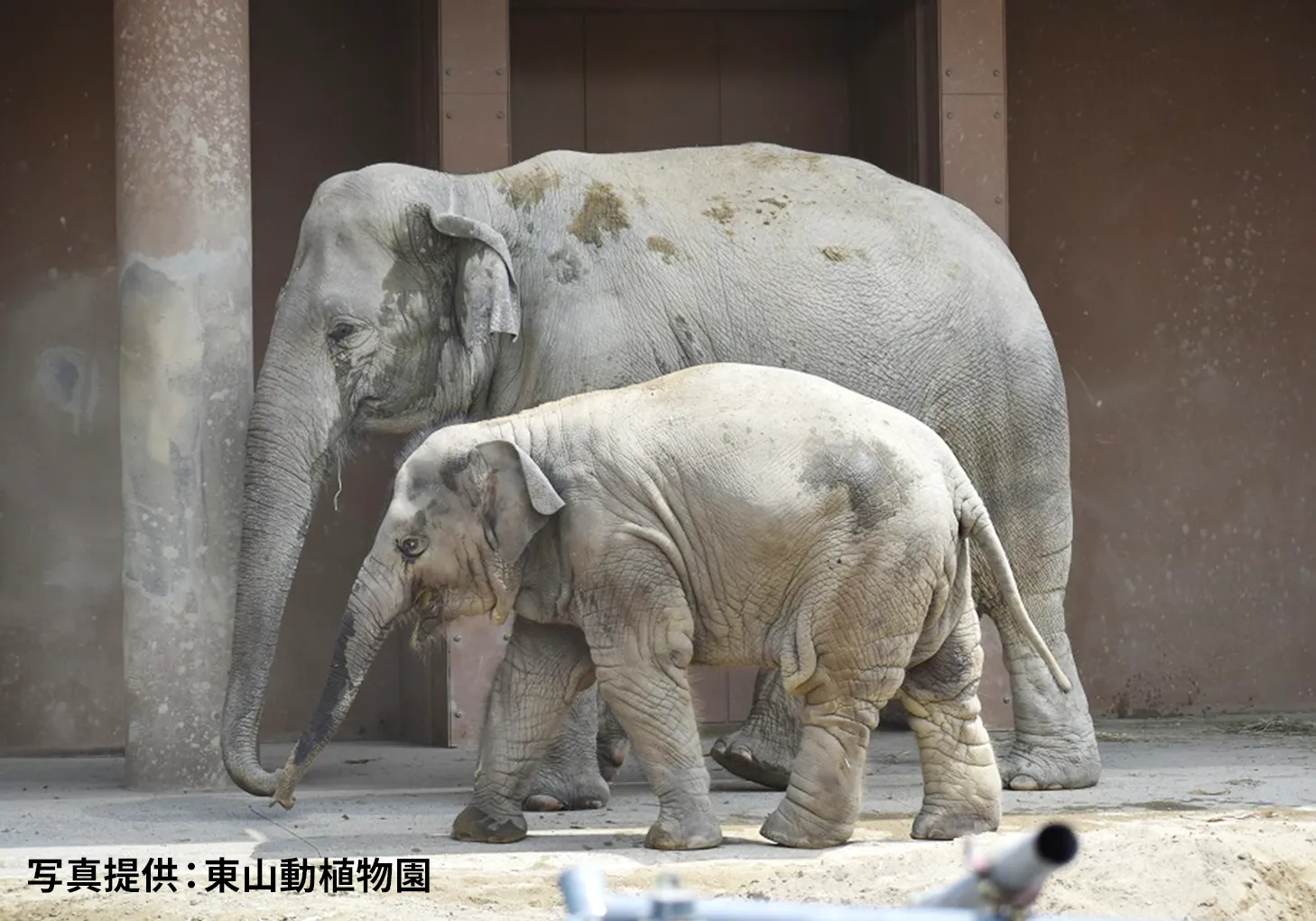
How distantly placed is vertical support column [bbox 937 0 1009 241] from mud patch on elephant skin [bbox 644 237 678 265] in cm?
169

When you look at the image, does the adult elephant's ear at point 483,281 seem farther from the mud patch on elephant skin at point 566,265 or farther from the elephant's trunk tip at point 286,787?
the elephant's trunk tip at point 286,787

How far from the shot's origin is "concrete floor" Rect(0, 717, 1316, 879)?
621cm

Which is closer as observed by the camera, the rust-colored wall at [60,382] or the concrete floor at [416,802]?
the concrete floor at [416,802]

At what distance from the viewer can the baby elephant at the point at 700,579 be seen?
604 centimetres

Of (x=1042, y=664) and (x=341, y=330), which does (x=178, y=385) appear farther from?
(x=1042, y=664)

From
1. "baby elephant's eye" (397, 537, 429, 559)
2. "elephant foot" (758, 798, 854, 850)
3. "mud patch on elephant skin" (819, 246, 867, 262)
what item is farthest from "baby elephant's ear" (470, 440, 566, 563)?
"mud patch on elephant skin" (819, 246, 867, 262)

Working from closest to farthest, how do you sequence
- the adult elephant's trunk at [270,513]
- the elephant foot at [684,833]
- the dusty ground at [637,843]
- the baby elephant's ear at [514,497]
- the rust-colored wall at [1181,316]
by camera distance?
the dusty ground at [637,843], the elephant foot at [684,833], the baby elephant's ear at [514,497], the adult elephant's trunk at [270,513], the rust-colored wall at [1181,316]

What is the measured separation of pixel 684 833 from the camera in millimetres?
5965

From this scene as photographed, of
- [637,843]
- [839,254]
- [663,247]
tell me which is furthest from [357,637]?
[839,254]

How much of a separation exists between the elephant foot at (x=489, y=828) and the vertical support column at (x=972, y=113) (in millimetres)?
3713

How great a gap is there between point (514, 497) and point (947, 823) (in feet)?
4.69

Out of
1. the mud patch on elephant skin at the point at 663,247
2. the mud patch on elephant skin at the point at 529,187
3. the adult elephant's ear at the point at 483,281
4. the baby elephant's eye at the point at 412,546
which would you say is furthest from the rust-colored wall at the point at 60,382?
the baby elephant's eye at the point at 412,546

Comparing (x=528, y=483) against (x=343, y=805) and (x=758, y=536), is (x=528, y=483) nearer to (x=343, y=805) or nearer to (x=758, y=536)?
(x=758, y=536)

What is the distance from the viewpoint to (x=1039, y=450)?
25.9 ft
